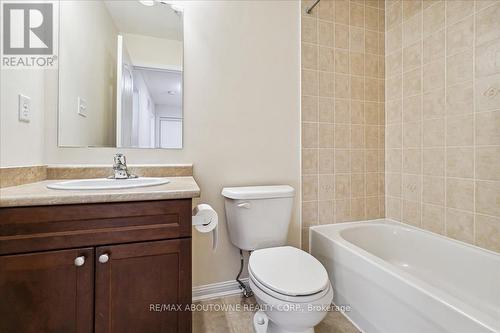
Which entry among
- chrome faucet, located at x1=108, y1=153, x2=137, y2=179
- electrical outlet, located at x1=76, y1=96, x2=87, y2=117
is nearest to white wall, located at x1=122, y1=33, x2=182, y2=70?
electrical outlet, located at x1=76, y1=96, x2=87, y2=117

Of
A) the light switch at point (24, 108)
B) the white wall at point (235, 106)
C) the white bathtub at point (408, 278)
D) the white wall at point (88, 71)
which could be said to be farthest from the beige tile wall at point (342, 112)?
the light switch at point (24, 108)

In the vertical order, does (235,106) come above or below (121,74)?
below

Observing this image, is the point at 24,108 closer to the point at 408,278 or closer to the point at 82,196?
the point at 82,196

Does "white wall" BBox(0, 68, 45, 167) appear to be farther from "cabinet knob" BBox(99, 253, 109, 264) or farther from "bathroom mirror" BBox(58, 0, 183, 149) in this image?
"cabinet knob" BBox(99, 253, 109, 264)

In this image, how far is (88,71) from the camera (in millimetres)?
1425

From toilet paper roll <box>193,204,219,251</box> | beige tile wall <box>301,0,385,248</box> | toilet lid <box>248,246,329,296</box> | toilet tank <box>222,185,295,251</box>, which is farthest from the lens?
beige tile wall <box>301,0,385,248</box>

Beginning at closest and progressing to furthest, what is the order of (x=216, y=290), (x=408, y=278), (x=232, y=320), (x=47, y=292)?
(x=47, y=292), (x=408, y=278), (x=232, y=320), (x=216, y=290)

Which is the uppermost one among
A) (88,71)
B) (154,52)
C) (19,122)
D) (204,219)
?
(154,52)

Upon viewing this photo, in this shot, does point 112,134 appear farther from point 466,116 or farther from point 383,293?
point 466,116

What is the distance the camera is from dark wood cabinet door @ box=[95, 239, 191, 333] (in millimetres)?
887

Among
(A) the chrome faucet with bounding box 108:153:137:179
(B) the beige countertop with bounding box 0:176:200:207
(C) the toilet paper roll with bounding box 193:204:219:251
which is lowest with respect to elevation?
(C) the toilet paper roll with bounding box 193:204:219:251

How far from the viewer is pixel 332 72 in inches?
72.7

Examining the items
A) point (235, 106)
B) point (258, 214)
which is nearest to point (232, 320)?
point (258, 214)

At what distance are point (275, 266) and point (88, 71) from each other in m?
1.57
